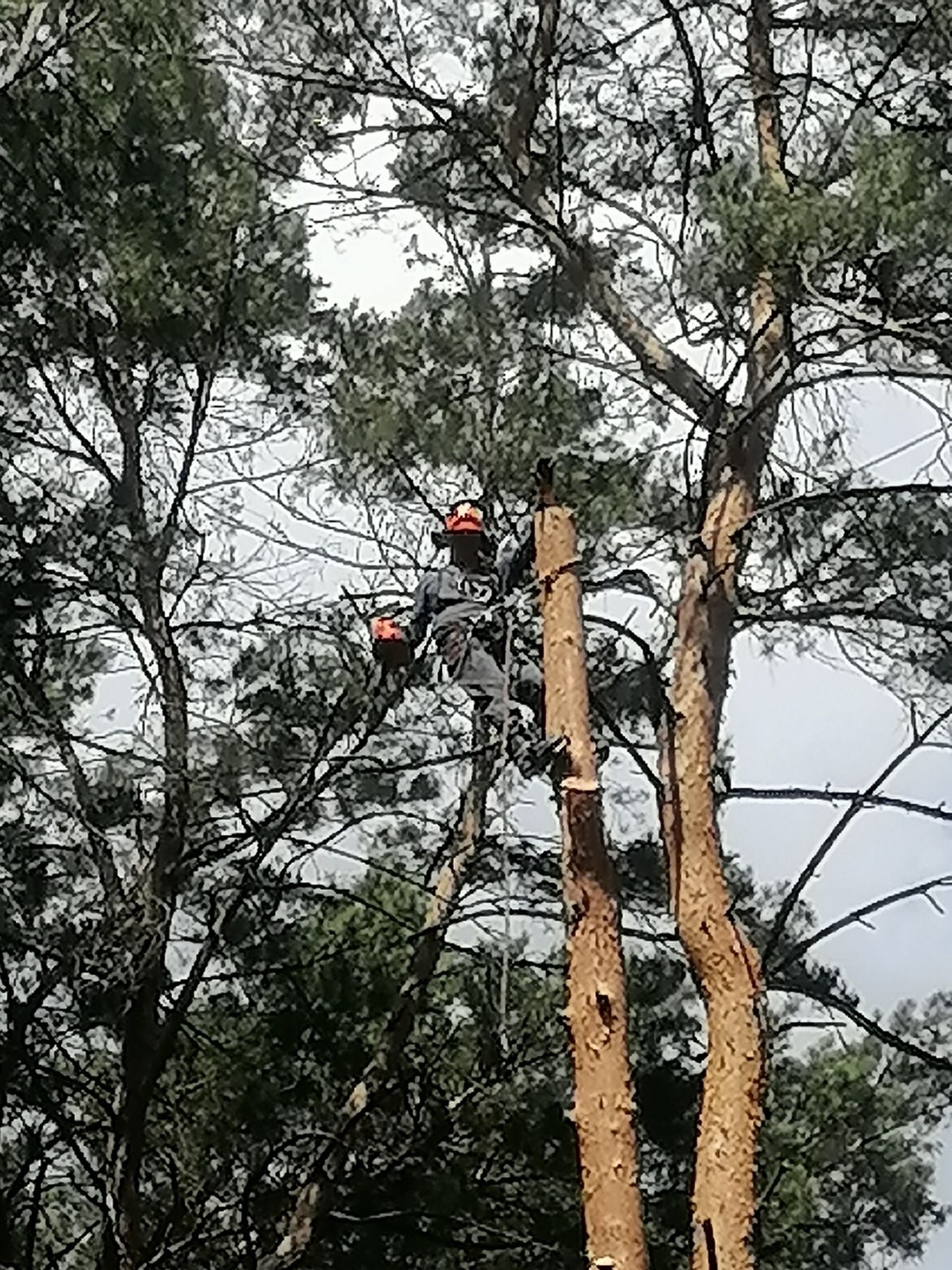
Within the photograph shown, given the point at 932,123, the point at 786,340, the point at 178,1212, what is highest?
the point at 932,123

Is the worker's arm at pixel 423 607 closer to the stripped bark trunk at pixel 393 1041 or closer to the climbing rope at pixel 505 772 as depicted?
the climbing rope at pixel 505 772

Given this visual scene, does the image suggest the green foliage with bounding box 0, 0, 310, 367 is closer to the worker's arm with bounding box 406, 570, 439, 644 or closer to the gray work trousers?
the worker's arm with bounding box 406, 570, 439, 644

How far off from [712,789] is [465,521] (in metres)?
1.19

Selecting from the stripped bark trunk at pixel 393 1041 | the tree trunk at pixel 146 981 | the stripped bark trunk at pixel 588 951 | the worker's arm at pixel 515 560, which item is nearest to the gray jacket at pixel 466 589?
the worker's arm at pixel 515 560

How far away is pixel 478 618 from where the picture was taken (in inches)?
206

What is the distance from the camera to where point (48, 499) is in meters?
7.68

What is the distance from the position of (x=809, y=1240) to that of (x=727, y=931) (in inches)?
221

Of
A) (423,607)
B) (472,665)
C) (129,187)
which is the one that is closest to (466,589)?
(423,607)

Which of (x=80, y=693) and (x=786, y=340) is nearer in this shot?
(x=786, y=340)

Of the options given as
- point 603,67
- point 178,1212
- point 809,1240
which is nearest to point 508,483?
point 603,67

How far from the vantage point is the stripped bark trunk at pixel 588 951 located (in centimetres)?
437

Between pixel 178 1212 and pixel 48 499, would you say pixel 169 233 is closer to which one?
pixel 48 499

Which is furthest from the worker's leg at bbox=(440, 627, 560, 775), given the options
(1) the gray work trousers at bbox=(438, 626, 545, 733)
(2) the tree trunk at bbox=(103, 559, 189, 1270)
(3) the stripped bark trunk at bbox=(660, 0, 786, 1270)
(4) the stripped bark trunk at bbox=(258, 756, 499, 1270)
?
(2) the tree trunk at bbox=(103, 559, 189, 1270)

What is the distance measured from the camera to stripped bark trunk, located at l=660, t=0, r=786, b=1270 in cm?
484
